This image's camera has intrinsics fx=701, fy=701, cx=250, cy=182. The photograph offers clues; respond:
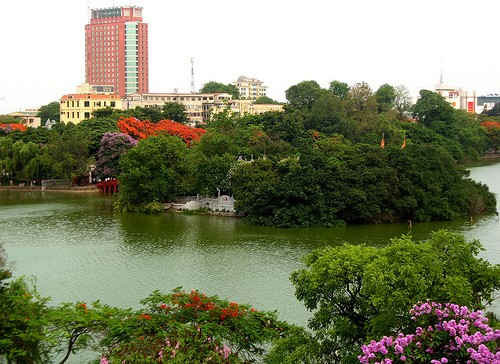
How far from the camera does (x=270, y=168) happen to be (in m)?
25.3

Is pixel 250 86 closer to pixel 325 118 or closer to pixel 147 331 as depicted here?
pixel 325 118

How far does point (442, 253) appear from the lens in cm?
985

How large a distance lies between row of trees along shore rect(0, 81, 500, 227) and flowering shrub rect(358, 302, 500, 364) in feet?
50.1

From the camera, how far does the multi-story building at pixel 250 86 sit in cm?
7750

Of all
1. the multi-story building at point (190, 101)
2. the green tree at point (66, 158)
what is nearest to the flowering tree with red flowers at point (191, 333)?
the green tree at point (66, 158)

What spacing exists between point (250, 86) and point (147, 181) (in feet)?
172

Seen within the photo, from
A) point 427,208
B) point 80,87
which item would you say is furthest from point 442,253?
point 80,87

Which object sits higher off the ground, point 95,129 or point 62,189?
point 95,129

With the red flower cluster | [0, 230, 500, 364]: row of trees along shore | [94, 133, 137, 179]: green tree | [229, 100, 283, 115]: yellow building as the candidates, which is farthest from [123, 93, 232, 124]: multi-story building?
the red flower cluster

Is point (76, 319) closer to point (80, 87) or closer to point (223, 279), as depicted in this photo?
point (223, 279)

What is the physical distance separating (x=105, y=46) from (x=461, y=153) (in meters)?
44.5

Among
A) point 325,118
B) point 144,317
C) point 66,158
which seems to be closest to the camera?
point 144,317

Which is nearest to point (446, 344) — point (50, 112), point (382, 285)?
point (382, 285)

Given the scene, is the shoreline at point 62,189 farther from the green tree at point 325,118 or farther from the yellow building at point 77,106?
the yellow building at point 77,106
